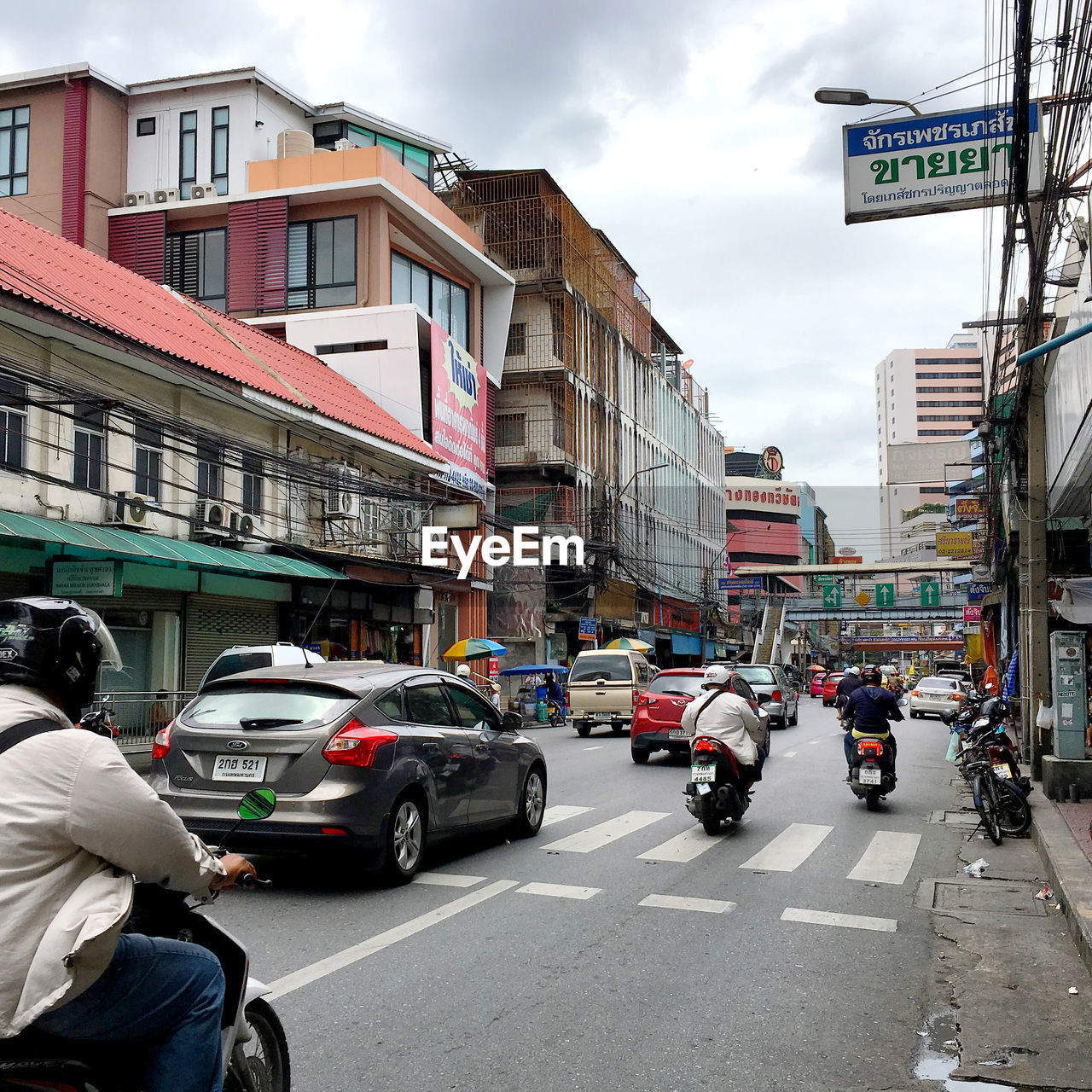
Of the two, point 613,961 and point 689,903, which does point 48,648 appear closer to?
point 613,961

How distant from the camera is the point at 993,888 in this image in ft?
28.4

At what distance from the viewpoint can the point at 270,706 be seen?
8078 millimetres

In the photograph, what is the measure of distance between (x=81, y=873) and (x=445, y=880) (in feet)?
19.8

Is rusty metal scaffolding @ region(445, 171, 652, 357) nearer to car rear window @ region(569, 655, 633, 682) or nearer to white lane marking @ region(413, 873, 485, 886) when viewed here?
car rear window @ region(569, 655, 633, 682)

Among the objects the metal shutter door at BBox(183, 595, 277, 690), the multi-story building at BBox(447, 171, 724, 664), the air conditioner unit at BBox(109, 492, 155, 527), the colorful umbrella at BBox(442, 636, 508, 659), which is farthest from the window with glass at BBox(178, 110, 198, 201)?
the air conditioner unit at BBox(109, 492, 155, 527)

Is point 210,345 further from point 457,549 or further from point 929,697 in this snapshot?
point 929,697

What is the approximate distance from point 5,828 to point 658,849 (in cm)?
810

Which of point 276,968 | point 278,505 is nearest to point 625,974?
point 276,968

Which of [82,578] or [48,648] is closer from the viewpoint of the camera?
[48,648]

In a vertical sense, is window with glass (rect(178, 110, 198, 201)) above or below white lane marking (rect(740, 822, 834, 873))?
above

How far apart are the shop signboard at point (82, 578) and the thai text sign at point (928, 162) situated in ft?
40.0

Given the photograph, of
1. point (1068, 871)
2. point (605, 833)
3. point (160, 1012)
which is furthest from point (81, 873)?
point (605, 833)

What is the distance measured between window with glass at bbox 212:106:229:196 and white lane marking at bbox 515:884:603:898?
32.9m

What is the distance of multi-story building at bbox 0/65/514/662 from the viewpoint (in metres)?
32.0
